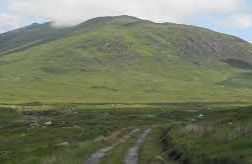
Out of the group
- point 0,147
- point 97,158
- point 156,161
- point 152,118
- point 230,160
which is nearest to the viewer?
point 230,160

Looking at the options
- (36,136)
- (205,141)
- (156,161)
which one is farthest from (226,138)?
(36,136)

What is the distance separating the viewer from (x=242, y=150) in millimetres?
41219

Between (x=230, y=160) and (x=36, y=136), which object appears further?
(x=36, y=136)

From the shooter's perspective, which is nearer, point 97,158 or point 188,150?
point 188,150

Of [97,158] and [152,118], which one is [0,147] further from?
[152,118]

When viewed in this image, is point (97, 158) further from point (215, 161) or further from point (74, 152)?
point (215, 161)

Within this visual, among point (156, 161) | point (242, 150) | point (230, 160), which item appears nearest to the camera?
point (230, 160)

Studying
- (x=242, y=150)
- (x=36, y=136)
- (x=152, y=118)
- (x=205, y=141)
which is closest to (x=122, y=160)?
(x=205, y=141)

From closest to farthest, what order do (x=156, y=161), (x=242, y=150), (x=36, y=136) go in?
(x=242, y=150), (x=156, y=161), (x=36, y=136)

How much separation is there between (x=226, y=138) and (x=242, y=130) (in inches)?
208

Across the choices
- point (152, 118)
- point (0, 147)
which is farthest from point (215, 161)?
point (152, 118)

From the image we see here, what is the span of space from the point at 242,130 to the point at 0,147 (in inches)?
2294

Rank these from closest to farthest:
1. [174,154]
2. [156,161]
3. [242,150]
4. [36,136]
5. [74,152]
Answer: [242,150], [156,161], [174,154], [74,152], [36,136]

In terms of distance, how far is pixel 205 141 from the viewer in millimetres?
55812
